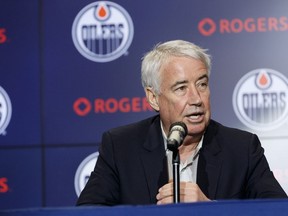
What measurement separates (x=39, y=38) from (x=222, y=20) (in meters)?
0.79

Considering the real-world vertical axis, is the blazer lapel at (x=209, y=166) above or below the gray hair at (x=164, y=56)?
below

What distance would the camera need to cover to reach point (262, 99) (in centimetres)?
283

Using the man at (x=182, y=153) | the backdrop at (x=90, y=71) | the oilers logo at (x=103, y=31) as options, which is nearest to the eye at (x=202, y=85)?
the man at (x=182, y=153)

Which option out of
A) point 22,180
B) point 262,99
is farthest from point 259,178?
point 22,180

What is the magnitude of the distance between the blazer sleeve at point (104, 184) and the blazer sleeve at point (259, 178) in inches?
16.9

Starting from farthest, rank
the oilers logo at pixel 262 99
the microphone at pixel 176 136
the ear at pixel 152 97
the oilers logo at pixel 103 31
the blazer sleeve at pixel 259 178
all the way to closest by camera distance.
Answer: the oilers logo at pixel 103 31 → the oilers logo at pixel 262 99 → the ear at pixel 152 97 → the blazer sleeve at pixel 259 178 → the microphone at pixel 176 136

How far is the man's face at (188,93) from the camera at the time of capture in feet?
6.92

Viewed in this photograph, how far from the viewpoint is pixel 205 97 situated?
2.12 meters

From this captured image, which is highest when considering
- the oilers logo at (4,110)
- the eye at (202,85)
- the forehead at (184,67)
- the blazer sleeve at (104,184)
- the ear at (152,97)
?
the forehead at (184,67)

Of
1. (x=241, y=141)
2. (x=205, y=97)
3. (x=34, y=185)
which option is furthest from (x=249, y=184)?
(x=34, y=185)

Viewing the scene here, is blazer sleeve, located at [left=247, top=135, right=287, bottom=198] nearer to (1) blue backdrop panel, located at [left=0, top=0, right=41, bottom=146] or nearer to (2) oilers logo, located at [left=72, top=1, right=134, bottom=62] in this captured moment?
(2) oilers logo, located at [left=72, top=1, right=134, bottom=62]

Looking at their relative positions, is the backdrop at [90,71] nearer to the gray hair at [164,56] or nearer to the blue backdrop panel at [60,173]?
the blue backdrop panel at [60,173]

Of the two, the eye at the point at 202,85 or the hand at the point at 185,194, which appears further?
the eye at the point at 202,85

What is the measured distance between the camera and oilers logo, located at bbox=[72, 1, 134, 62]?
9.55 ft
